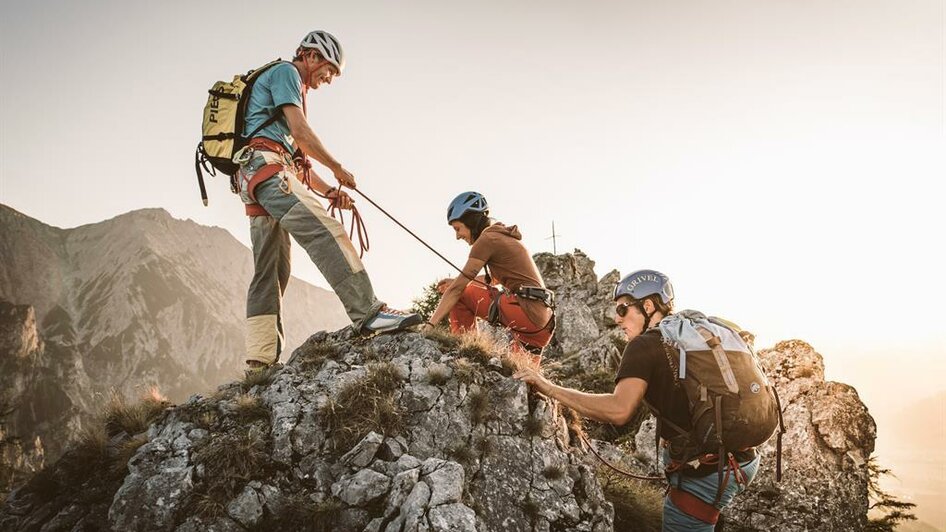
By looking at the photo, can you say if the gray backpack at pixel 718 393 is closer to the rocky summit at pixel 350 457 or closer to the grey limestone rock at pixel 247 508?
the rocky summit at pixel 350 457

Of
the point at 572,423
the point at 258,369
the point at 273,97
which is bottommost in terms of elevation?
the point at 258,369

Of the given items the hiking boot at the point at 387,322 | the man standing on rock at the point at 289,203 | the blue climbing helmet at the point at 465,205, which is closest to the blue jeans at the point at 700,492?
the hiking boot at the point at 387,322

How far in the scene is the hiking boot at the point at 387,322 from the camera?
23.1ft

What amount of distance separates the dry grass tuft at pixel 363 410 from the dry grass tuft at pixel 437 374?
573 mm

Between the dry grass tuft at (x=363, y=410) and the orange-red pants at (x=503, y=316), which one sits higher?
the orange-red pants at (x=503, y=316)

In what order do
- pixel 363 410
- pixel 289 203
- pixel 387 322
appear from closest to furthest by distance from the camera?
pixel 363 410 < pixel 289 203 < pixel 387 322

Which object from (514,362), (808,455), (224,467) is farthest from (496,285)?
(808,455)

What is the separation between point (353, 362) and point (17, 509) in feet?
13.2

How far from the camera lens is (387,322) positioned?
7051mm

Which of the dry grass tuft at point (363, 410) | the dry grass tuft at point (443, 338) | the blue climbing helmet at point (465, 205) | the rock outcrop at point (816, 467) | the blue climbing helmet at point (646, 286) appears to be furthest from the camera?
the rock outcrop at point (816, 467)

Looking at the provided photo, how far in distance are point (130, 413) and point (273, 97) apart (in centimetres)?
489

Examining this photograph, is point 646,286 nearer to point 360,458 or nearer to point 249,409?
point 360,458

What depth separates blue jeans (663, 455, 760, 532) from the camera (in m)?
4.85

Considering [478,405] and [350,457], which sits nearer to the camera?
[350,457]
